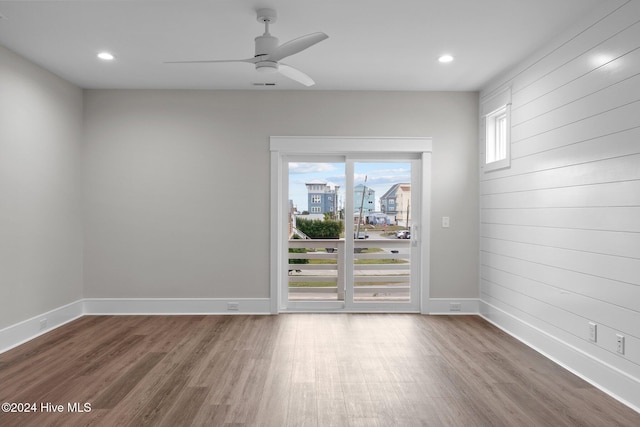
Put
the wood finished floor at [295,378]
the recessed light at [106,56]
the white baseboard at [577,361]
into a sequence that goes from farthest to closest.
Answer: the recessed light at [106,56]
the white baseboard at [577,361]
the wood finished floor at [295,378]

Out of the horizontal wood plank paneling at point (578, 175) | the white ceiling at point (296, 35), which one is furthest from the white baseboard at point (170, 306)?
the horizontal wood plank paneling at point (578, 175)

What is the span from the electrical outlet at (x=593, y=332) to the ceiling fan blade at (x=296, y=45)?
9.16 feet

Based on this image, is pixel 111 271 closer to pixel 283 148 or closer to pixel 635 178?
pixel 283 148

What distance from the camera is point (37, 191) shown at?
13.1 ft

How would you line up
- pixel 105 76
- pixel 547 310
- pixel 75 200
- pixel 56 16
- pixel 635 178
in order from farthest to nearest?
pixel 75 200 → pixel 105 76 → pixel 547 310 → pixel 56 16 → pixel 635 178

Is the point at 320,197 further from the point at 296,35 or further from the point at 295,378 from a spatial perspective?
the point at 295,378

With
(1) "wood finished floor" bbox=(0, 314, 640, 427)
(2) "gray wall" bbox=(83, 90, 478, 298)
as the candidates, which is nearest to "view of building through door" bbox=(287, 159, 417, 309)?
(2) "gray wall" bbox=(83, 90, 478, 298)

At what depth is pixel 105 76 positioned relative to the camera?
4.33 m

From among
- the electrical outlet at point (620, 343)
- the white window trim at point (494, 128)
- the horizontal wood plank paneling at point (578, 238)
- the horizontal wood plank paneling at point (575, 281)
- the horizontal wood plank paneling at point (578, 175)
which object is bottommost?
the electrical outlet at point (620, 343)

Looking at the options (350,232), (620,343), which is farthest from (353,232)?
(620,343)

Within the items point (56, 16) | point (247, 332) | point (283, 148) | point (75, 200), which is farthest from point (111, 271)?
point (56, 16)

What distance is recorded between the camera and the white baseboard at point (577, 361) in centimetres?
256

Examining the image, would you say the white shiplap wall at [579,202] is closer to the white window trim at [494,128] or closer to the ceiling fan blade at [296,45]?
the white window trim at [494,128]

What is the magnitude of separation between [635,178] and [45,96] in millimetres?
5189
